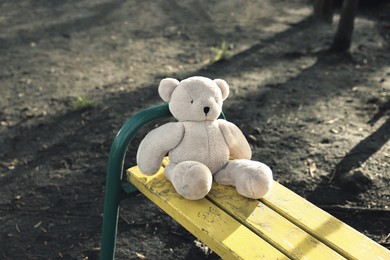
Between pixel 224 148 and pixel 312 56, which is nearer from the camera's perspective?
pixel 224 148

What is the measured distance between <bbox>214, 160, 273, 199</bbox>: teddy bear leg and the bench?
4 cm

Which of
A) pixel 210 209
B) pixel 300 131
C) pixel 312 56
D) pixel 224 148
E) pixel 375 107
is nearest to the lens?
pixel 210 209

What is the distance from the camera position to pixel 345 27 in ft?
15.7

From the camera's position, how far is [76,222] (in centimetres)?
288

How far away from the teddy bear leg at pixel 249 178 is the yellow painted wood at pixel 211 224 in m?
0.12

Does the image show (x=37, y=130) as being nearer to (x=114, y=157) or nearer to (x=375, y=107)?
(x=114, y=157)

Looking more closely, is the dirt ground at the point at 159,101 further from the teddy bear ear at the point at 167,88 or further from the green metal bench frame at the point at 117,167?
Result: the teddy bear ear at the point at 167,88

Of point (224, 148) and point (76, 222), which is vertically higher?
point (224, 148)

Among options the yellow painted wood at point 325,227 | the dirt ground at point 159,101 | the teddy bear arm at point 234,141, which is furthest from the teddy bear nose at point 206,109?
the dirt ground at point 159,101

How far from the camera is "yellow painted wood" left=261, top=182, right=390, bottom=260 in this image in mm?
1763

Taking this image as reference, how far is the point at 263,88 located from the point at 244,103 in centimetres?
34

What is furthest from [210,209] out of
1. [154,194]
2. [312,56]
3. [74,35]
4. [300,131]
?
[74,35]

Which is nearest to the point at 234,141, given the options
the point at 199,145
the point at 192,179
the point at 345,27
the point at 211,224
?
the point at 199,145

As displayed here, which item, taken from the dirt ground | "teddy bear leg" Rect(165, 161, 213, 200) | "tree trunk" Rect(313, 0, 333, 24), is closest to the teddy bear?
"teddy bear leg" Rect(165, 161, 213, 200)
